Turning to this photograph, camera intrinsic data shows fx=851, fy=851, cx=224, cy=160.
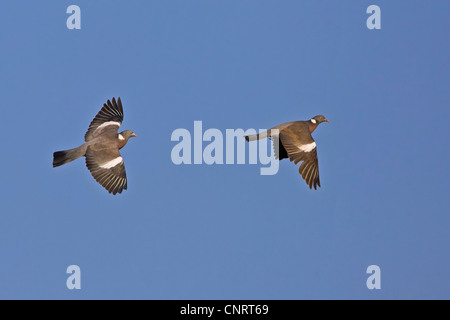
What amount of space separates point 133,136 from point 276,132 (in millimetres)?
3129

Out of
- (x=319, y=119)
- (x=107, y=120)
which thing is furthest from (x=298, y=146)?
(x=107, y=120)

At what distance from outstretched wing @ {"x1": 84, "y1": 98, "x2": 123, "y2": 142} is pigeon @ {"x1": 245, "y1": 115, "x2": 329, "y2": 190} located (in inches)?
134

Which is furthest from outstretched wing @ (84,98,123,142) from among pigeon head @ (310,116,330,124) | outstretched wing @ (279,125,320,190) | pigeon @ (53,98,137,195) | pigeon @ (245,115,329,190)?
pigeon head @ (310,116,330,124)

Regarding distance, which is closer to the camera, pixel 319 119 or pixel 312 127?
pixel 312 127

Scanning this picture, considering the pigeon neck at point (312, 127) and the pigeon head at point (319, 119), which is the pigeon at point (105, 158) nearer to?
the pigeon neck at point (312, 127)

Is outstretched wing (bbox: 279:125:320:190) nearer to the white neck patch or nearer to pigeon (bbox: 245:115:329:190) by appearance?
pigeon (bbox: 245:115:329:190)

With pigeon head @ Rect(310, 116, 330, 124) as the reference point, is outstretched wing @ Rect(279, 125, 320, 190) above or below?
below

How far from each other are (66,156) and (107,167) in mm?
858

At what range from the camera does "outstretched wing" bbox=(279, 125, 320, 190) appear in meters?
17.5

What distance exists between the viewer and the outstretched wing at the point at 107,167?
17.0 m

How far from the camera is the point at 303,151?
17.6 metres

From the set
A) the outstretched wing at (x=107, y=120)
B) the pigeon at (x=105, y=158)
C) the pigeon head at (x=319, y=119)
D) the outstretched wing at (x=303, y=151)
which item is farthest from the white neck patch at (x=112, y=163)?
the pigeon head at (x=319, y=119)

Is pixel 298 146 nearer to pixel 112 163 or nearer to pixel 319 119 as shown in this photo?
pixel 319 119
